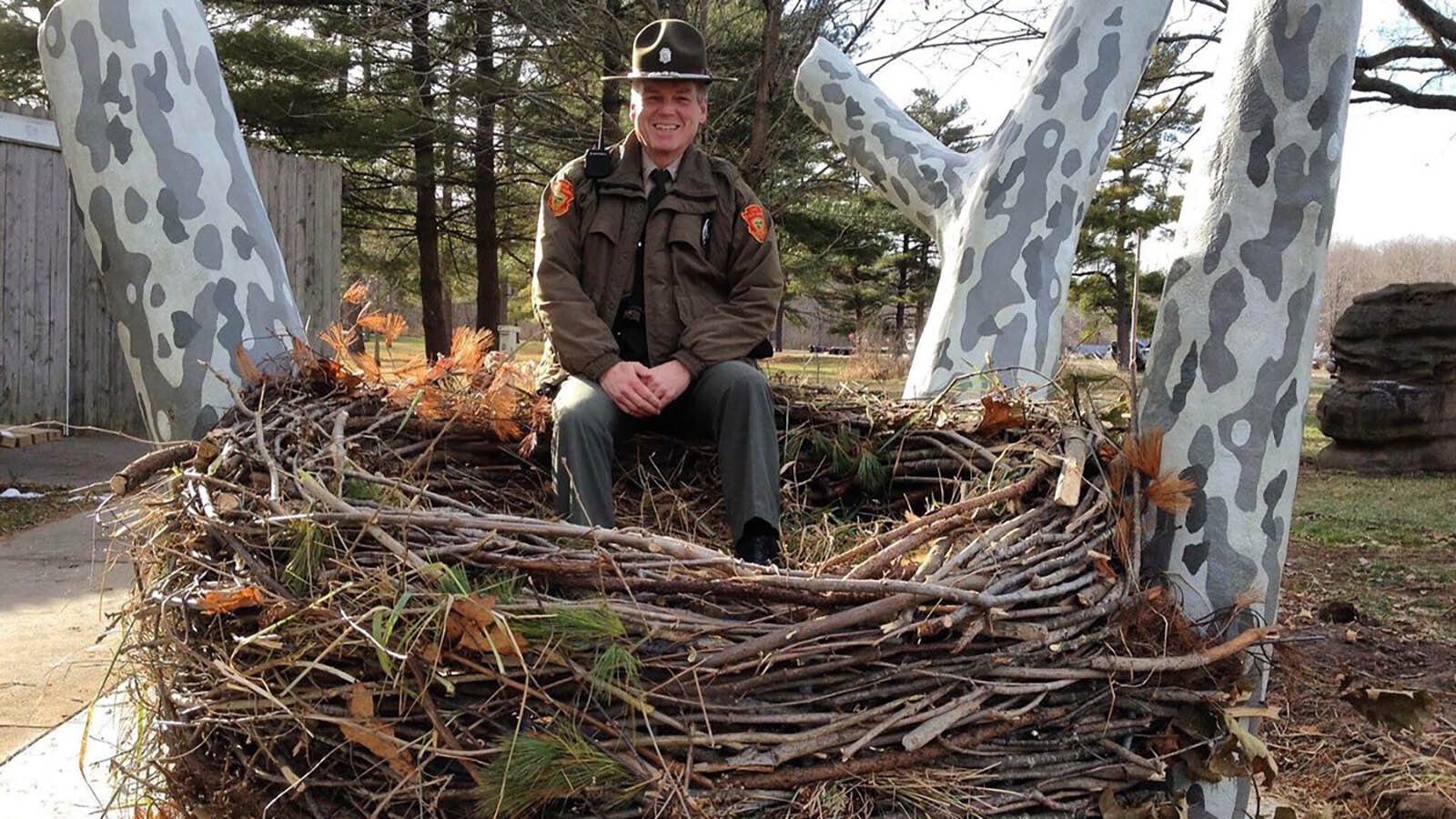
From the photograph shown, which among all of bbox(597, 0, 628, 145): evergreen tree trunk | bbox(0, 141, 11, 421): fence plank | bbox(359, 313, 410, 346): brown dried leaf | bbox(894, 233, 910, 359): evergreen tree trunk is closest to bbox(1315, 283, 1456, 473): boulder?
bbox(597, 0, 628, 145): evergreen tree trunk

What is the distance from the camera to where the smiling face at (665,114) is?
2686 millimetres

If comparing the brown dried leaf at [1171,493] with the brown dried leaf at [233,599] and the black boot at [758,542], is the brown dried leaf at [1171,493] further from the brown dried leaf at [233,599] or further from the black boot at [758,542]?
the brown dried leaf at [233,599]

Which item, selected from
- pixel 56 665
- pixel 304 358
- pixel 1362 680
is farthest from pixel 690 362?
pixel 1362 680

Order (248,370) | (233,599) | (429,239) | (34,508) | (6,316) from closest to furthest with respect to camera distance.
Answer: (233,599) < (248,370) < (34,508) < (6,316) < (429,239)

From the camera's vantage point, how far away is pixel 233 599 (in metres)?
1.56

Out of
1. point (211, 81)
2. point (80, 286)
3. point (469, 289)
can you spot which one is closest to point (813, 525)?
point (211, 81)

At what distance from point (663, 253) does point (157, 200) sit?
1.19 m

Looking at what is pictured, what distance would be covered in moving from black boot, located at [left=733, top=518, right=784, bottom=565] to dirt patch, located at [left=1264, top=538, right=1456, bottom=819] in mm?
1024

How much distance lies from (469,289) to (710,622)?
56.3 feet

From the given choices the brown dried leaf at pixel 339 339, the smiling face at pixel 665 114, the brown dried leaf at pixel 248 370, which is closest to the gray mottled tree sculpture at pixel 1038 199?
the smiling face at pixel 665 114

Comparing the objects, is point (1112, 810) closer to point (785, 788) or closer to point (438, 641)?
point (785, 788)

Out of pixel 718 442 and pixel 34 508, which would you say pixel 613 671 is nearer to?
pixel 718 442

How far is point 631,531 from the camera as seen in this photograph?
178cm

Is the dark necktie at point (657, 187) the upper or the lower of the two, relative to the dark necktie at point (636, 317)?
upper
